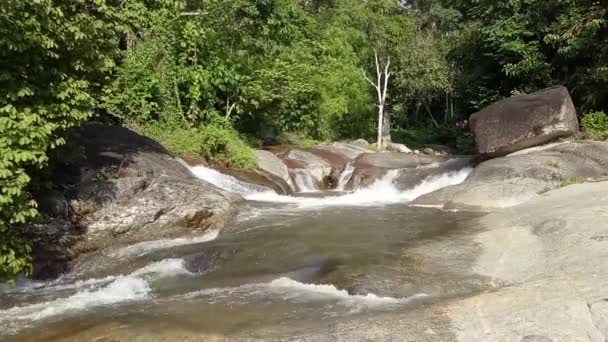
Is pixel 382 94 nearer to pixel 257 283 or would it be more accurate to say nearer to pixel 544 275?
pixel 257 283

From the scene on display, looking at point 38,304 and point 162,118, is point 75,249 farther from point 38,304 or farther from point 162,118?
point 162,118

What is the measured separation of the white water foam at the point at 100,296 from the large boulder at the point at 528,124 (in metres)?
11.0

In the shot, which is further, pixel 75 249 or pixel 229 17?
pixel 229 17

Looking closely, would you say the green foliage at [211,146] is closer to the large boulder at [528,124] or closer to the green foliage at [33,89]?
the large boulder at [528,124]

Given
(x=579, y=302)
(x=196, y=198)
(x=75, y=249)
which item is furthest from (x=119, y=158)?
(x=579, y=302)

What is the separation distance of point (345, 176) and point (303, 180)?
2.05m

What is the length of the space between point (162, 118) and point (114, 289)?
14.0 metres

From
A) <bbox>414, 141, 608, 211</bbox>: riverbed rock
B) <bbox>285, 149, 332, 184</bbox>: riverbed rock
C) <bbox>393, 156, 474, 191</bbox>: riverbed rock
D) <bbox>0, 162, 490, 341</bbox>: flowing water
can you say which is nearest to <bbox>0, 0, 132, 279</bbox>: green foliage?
<bbox>0, 162, 490, 341</bbox>: flowing water

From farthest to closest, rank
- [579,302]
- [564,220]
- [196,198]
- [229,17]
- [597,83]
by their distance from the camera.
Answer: [229,17], [597,83], [196,198], [564,220], [579,302]

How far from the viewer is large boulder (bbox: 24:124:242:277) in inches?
422

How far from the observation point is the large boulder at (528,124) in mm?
16922

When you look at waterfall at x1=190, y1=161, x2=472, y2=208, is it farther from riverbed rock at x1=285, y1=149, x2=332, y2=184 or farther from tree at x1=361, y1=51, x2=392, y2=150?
tree at x1=361, y1=51, x2=392, y2=150

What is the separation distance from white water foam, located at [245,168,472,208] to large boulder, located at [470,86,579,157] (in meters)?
1.25

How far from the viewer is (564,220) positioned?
9.77 m
